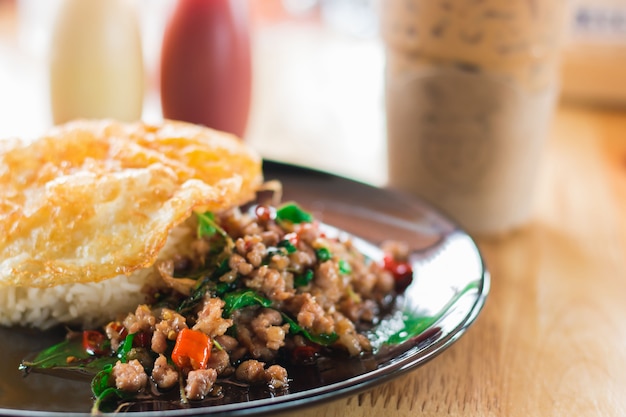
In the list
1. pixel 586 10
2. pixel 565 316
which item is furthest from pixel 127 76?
pixel 586 10

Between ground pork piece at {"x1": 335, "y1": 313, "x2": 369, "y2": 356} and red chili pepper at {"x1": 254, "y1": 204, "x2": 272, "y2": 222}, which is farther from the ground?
red chili pepper at {"x1": 254, "y1": 204, "x2": 272, "y2": 222}

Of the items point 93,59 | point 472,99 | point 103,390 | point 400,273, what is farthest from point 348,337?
point 93,59

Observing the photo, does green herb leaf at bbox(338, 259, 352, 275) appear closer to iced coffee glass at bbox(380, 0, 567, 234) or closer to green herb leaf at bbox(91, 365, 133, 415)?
green herb leaf at bbox(91, 365, 133, 415)

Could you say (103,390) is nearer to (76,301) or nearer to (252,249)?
(76,301)

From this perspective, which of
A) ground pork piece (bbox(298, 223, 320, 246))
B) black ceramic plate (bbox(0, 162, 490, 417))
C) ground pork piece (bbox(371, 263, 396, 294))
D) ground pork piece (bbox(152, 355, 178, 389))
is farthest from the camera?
ground pork piece (bbox(371, 263, 396, 294))

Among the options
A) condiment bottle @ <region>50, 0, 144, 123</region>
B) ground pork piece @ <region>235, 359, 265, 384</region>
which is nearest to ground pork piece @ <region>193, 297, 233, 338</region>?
ground pork piece @ <region>235, 359, 265, 384</region>

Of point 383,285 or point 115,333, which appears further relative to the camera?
point 383,285
